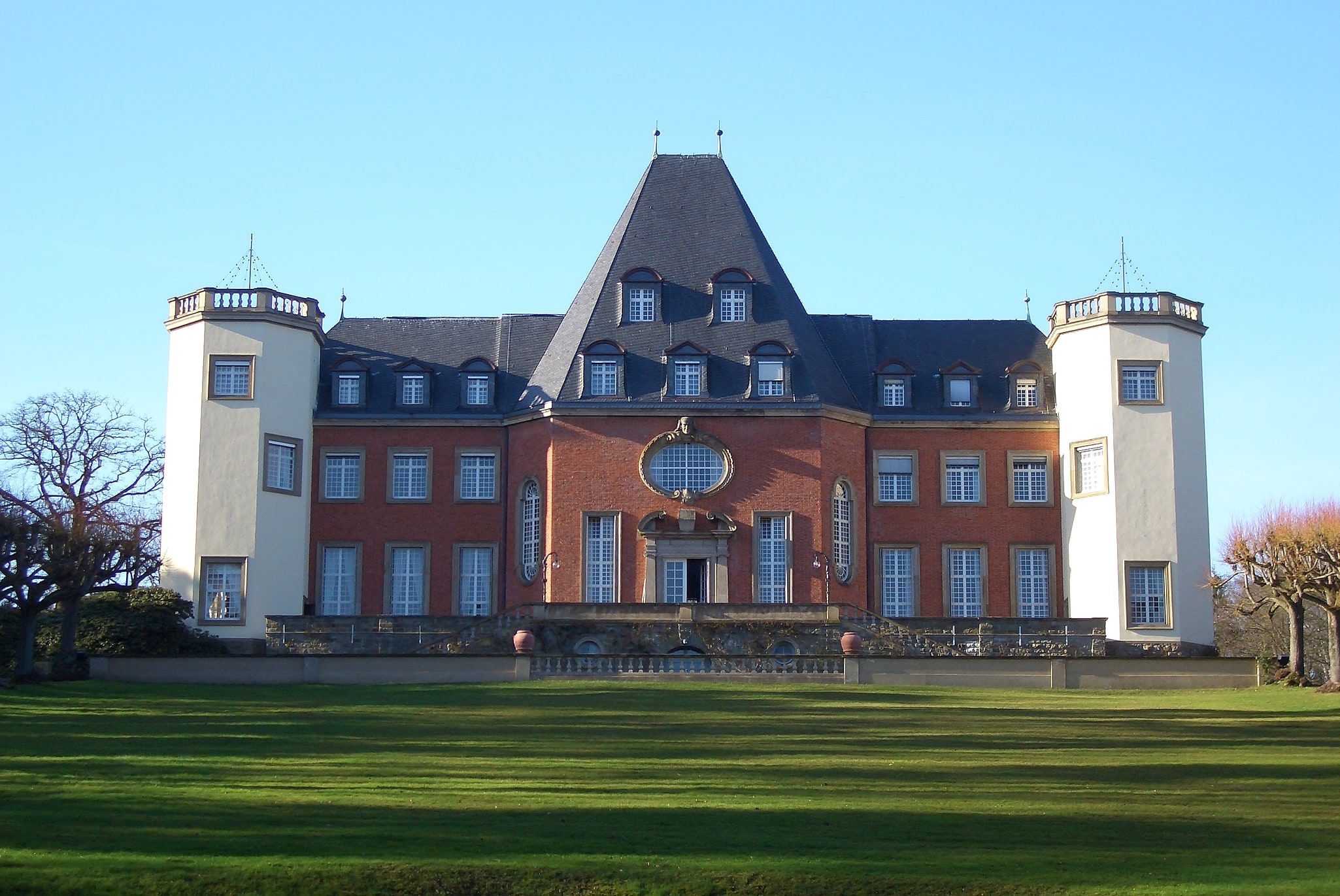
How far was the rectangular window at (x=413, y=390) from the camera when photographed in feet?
171

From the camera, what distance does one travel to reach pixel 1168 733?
94.3 ft

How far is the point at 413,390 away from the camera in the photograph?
52.3m

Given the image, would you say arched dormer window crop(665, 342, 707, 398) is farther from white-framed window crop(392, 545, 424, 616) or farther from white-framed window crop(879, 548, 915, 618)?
white-framed window crop(392, 545, 424, 616)

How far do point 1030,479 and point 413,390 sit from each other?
1862cm

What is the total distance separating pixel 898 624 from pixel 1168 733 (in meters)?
15.2

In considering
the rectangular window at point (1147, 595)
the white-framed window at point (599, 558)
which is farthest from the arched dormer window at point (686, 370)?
the rectangular window at point (1147, 595)

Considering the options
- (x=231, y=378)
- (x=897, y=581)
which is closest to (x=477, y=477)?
(x=231, y=378)

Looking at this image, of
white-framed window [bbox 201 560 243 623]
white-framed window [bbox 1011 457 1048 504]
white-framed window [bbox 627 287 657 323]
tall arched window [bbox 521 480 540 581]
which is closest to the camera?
white-framed window [bbox 201 560 243 623]

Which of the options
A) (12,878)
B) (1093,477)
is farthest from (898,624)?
(12,878)

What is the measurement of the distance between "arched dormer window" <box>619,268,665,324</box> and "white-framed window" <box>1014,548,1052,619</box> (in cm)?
1277

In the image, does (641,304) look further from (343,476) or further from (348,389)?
(343,476)

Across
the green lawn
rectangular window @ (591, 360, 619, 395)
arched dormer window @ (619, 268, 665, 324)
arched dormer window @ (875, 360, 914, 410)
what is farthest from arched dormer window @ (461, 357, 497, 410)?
the green lawn

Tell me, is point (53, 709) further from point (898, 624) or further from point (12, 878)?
point (898, 624)

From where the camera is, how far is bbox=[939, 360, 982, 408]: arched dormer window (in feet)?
170
